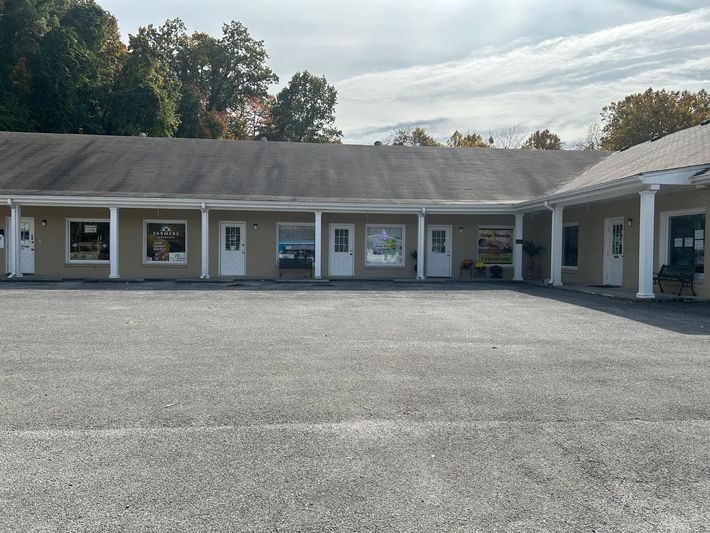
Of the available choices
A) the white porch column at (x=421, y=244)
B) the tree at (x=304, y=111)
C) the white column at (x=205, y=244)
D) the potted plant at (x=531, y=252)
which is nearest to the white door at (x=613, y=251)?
the potted plant at (x=531, y=252)

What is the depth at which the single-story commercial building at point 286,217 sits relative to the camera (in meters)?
17.6

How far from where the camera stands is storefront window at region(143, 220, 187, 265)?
19344mm

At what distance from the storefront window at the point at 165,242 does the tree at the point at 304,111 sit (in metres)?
26.2

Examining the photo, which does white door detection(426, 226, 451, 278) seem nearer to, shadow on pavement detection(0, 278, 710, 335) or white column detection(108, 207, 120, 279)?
shadow on pavement detection(0, 278, 710, 335)

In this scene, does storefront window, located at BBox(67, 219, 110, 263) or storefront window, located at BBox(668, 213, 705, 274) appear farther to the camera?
storefront window, located at BBox(67, 219, 110, 263)

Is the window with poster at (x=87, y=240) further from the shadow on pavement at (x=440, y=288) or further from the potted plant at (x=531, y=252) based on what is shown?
the potted plant at (x=531, y=252)

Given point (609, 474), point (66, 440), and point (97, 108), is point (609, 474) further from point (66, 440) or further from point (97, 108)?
point (97, 108)

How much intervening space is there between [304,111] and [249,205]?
3016 centimetres

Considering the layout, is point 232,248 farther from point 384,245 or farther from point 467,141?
point 467,141

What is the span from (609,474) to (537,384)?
2.10 meters

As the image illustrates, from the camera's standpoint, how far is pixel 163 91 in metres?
31.9

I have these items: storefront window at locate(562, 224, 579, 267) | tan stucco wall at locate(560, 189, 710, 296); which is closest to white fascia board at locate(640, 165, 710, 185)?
tan stucco wall at locate(560, 189, 710, 296)

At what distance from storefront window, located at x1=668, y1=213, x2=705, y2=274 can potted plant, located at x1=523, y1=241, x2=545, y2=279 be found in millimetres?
5748

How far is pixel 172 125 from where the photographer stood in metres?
32.8
